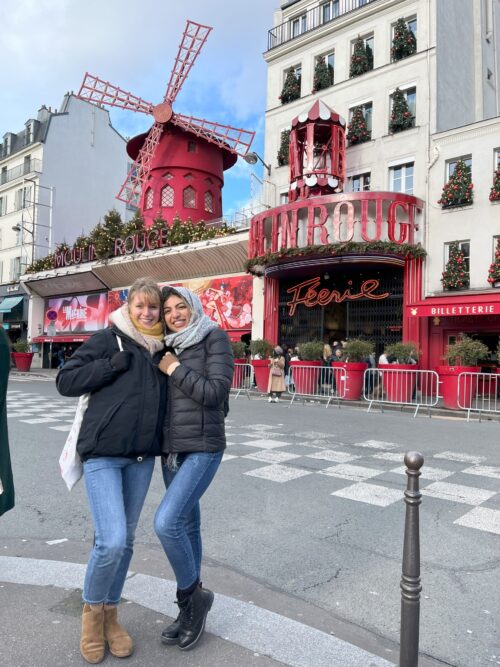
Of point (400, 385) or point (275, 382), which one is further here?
point (275, 382)

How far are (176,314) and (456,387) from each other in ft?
34.1

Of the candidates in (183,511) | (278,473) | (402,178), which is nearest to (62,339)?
(402,178)

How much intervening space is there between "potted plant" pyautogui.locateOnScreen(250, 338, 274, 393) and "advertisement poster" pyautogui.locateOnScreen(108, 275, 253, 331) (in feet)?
14.1

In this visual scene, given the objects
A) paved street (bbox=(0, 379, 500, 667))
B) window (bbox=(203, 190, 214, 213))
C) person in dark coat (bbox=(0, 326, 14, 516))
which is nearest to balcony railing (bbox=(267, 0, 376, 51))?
window (bbox=(203, 190, 214, 213))

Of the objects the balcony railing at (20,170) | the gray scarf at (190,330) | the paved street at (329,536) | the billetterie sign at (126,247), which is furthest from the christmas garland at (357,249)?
the balcony railing at (20,170)

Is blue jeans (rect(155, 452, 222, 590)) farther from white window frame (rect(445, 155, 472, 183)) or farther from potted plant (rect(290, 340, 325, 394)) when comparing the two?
white window frame (rect(445, 155, 472, 183))

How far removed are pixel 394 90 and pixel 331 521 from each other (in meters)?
16.7

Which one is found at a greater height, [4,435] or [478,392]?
[4,435]

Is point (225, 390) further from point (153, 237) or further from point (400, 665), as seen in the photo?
point (153, 237)

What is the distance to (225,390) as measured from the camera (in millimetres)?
2539

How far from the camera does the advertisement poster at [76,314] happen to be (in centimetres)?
2900

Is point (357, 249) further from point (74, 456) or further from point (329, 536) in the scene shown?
point (74, 456)

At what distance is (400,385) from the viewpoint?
12.5m

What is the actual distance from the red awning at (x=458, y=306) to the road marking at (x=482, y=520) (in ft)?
34.2
